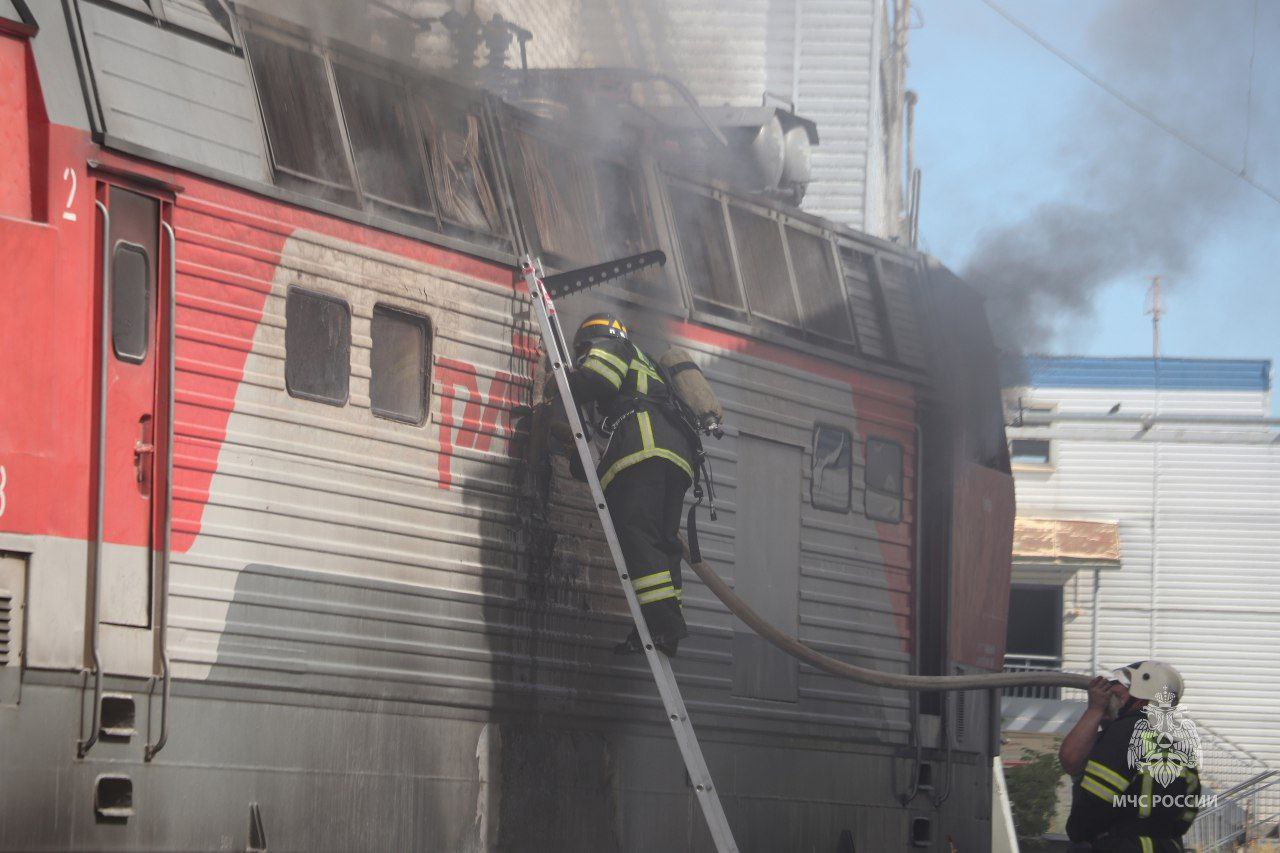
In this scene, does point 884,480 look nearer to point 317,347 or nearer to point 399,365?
point 399,365

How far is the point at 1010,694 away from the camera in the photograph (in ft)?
94.4

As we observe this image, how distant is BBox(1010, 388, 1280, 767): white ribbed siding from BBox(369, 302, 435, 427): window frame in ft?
75.6

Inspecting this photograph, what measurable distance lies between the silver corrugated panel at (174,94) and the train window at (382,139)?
588 mm

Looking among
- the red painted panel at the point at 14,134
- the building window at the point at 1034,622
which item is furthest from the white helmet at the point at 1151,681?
the building window at the point at 1034,622

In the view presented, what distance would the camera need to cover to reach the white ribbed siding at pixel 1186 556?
2922 cm

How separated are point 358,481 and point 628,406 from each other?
164 cm

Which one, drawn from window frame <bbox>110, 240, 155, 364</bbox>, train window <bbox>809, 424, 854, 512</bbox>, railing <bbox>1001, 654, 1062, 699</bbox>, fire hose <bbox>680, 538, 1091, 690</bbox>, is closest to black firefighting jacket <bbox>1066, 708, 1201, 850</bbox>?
fire hose <bbox>680, 538, 1091, 690</bbox>

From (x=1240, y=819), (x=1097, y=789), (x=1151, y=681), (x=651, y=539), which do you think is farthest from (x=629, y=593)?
(x=1240, y=819)

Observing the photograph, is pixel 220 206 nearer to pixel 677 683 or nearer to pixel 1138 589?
pixel 677 683

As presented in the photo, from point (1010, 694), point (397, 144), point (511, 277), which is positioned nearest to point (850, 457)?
point (511, 277)

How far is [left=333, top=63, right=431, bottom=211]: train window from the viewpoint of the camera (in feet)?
25.2

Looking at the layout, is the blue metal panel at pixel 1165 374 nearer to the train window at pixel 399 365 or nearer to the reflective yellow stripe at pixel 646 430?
the reflective yellow stripe at pixel 646 430

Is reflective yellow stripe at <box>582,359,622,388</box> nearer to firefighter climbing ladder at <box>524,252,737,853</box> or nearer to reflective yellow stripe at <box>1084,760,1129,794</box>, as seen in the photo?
firefighter climbing ladder at <box>524,252,737,853</box>

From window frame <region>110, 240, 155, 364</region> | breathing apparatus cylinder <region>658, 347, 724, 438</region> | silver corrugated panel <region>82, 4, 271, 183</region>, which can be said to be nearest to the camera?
window frame <region>110, 240, 155, 364</region>
